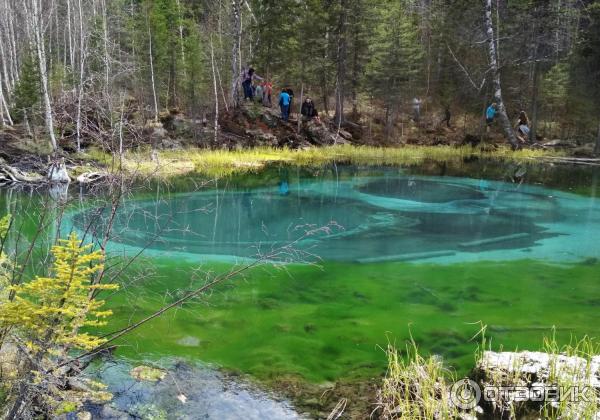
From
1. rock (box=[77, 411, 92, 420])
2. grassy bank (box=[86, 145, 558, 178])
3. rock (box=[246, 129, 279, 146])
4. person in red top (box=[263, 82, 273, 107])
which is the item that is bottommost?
rock (box=[77, 411, 92, 420])

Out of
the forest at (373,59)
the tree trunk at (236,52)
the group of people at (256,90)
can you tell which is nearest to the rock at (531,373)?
the forest at (373,59)

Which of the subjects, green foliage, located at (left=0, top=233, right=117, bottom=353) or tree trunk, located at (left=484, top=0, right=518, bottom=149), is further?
tree trunk, located at (left=484, top=0, right=518, bottom=149)

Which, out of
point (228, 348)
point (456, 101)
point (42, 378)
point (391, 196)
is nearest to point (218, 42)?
point (456, 101)

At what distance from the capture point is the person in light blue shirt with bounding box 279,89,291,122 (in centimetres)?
2308

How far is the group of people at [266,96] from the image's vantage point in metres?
23.2

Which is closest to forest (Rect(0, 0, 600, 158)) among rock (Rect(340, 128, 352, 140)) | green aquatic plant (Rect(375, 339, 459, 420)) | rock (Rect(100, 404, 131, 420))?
rock (Rect(340, 128, 352, 140))

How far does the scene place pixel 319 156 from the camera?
21641 mm

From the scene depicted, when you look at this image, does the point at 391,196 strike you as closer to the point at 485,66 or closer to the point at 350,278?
the point at 350,278

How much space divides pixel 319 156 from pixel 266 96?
4.38 metres

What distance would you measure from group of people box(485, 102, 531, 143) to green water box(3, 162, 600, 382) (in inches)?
409

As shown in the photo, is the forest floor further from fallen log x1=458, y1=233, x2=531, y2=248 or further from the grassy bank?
fallen log x1=458, y1=233, x2=531, y2=248

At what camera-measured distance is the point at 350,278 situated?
7.23m

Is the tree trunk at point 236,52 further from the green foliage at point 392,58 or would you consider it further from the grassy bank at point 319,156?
the green foliage at point 392,58

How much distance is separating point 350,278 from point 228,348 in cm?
252
